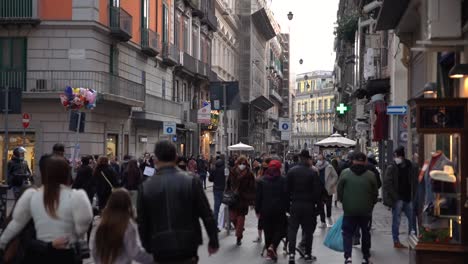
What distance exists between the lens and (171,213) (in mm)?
6410

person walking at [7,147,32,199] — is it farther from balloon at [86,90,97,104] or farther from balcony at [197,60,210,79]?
balcony at [197,60,210,79]

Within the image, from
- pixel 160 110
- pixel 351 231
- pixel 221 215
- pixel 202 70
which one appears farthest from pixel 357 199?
pixel 202 70

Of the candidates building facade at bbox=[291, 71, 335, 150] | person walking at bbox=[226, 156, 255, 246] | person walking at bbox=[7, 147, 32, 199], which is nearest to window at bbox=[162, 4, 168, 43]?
person walking at bbox=[7, 147, 32, 199]

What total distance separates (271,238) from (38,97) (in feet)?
57.9

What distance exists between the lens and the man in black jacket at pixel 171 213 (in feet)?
20.9

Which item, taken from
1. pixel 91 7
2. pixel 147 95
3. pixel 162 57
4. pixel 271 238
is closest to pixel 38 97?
pixel 91 7

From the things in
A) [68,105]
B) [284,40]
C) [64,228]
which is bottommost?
[64,228]

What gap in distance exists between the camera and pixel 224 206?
56.8ft

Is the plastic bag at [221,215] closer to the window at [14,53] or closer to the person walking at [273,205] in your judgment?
the person walking at [273,205]

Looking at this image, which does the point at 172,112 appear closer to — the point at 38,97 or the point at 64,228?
the point at 38,97

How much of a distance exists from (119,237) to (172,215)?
509 mm

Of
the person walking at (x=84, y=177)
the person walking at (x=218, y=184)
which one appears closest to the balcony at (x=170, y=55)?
the person walking at (x=218, y=184)

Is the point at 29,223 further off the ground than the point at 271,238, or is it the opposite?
the point at 29,223

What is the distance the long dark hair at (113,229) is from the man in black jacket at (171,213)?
0.13m
